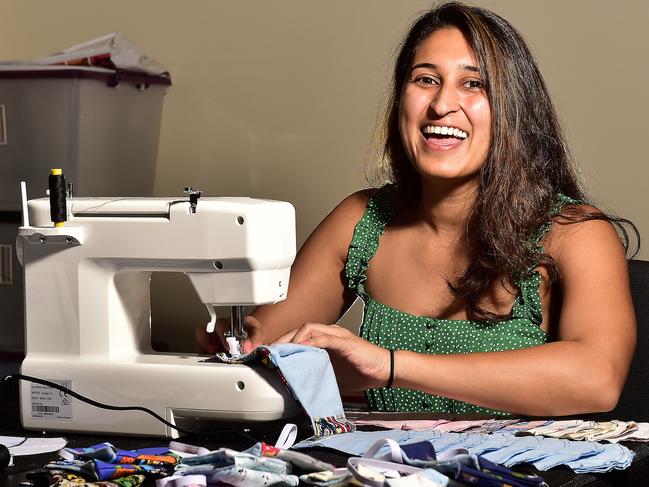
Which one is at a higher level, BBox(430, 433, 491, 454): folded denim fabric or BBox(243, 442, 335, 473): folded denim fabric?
BBox(243, 442, 335, 473): folded denim fabric

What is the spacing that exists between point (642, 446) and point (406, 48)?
3.14 feet

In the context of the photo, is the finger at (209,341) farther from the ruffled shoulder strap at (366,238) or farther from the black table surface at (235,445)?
the ruffled shoulder strap at (366,238)

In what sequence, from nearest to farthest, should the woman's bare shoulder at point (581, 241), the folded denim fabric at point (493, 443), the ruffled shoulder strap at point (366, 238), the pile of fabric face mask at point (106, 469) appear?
1. the pile of fabric face mask at point (106, 469)
2. the folded denim fabric at point (493, 443)
3. the woman's bare shoulder at point (581, 241)
4. the ruffled shoulder strap at point (366, 238)

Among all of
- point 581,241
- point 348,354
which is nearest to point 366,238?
point 581,241

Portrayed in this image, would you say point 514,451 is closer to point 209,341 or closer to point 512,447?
point 512,447

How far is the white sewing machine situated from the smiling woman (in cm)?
20

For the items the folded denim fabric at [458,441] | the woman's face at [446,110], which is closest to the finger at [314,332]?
the folded denim fabric at [458,441]

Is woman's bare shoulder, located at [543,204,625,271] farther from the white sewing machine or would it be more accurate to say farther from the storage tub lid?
the storage tub lid

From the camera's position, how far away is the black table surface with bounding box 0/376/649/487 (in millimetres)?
1397

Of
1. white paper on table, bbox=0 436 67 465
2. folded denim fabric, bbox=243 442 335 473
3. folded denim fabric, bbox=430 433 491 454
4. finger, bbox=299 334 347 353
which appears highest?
finger, bbox=299 334 347 353

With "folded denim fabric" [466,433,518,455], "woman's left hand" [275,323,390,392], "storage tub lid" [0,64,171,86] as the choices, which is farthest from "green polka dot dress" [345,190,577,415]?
"storage tub lid" [0,64,171,86]

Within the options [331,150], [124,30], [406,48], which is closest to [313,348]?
[406,48]

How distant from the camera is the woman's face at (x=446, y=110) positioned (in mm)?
1992

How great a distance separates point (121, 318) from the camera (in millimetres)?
1694
